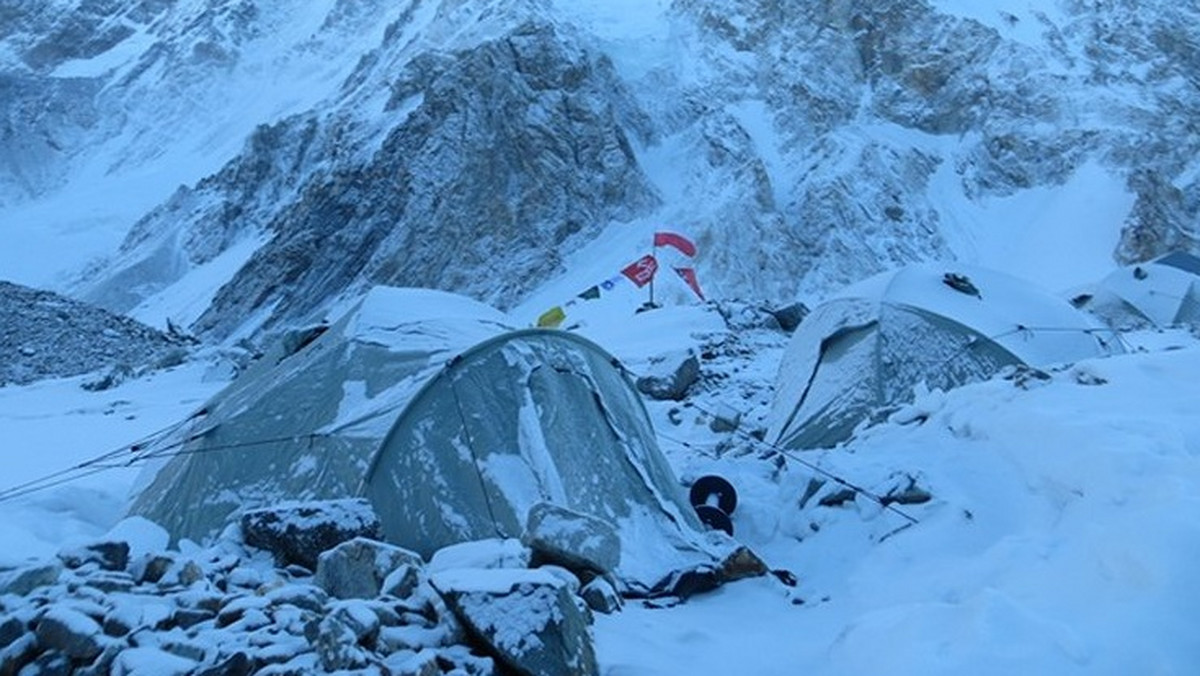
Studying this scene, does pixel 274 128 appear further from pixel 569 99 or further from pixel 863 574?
pixel 863 574

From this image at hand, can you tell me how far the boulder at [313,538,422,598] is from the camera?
4645 millimetres

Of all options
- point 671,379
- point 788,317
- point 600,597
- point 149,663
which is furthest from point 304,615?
point 788,317

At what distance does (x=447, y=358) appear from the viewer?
725 cm

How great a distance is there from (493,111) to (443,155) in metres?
3.72

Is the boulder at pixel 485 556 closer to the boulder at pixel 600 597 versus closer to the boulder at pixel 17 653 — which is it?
the boulder at pixel 600 597

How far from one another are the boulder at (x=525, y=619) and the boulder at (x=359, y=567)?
50 cm

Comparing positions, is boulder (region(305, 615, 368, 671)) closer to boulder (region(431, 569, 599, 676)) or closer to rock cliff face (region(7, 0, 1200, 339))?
boulder (region(431, 569, 599, 676))

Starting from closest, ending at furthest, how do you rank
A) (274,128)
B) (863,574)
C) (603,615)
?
(603,615) → (863,574) → (274,128)

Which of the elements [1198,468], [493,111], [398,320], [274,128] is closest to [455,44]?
[493,111]

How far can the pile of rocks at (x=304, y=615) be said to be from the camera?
3.76 m

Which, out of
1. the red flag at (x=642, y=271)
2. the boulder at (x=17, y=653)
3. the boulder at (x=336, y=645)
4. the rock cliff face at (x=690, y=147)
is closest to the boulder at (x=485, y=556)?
the boulder at (x=336, y=645)

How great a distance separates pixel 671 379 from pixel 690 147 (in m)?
45.7

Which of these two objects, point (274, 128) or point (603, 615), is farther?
point (274, 128)

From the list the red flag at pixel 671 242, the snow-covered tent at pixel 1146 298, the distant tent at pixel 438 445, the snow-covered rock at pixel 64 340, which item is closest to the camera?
the distant tent at pixel 438 445
